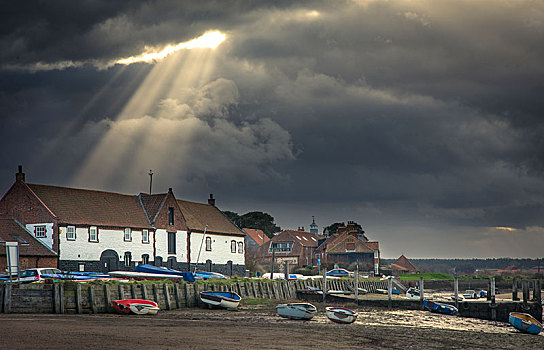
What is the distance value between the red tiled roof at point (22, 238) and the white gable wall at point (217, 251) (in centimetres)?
2447

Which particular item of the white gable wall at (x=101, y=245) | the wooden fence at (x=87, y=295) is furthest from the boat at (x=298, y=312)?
the white gable wall at (x=101, y=245)

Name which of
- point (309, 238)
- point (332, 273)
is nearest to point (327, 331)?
point (332, 273)

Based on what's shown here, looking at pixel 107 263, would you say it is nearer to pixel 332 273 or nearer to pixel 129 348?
pixel 332 273

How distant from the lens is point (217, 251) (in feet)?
306

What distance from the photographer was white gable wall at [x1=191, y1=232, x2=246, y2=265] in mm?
88938

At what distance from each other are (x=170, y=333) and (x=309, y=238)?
115 metres

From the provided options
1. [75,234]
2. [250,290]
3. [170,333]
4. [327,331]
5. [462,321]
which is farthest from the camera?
[75,234]

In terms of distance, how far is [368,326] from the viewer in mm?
37781

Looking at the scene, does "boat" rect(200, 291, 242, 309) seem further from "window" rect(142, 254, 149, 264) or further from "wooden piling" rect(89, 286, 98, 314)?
"window" rect(142, 254, 149, 264)

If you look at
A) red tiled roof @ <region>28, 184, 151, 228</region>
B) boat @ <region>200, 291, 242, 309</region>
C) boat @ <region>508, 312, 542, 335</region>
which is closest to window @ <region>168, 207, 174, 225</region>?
red tiled roof @ <region>28, 184, 151, 228</region>

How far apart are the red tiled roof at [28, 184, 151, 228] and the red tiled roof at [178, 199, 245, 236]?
31.5 ft

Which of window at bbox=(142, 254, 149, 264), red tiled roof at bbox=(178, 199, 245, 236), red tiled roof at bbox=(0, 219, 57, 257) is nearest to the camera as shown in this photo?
red tiled roof at bbox=(0, 219, 57, 257)

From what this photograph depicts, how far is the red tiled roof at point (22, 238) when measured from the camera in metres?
65.0

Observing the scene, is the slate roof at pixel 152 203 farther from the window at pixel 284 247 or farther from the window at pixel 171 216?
the window at pixel 284 247
